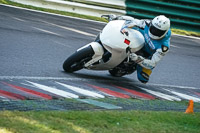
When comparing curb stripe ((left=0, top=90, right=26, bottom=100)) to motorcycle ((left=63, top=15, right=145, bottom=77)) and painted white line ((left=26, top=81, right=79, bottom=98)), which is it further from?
motorcycle ((left=63, top=15, right=145, bottom=77))

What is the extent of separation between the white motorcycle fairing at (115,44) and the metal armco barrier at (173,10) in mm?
11670

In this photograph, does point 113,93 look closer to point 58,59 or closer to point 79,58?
point 79,58

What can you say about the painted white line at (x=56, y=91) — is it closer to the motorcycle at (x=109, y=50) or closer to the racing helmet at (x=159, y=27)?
the motorcycle at (x=109, y=50)

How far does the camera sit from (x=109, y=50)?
27.7ft

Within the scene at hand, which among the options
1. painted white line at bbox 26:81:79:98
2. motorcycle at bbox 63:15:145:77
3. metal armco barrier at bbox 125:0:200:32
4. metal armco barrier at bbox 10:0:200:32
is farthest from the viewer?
metal armco barrier at bbox 125:0:200:32

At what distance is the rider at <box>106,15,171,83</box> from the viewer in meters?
8.27

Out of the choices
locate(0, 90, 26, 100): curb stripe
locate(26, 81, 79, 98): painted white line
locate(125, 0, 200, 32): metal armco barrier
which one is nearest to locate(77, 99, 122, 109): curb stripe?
locate(26, 81, 79, 98): painted white line

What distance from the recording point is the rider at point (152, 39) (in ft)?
27.1

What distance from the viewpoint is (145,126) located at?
5613 millimetres

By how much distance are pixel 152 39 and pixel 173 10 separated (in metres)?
12.7

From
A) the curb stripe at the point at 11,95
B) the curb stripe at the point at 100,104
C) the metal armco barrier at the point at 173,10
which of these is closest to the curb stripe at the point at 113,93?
the curb stripe at the point at 100,104

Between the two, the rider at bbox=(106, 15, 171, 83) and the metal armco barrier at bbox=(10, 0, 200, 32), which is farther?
the metal armco barrier at bbox=(10, 0, 200, 32)

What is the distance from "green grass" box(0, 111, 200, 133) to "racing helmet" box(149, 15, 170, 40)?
203 centimetres

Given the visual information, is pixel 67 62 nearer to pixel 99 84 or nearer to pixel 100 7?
pixel 99 84
